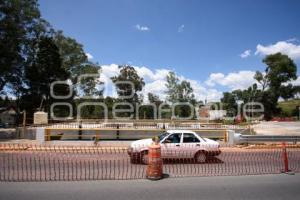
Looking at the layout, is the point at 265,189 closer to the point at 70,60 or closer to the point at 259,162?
the point at 259,162

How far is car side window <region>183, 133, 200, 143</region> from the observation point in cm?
1429

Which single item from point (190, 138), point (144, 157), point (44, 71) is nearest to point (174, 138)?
point (190, 138)

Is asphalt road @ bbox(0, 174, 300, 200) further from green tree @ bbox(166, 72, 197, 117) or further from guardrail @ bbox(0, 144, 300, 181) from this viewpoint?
green tree @ bbox(166, 72, 197, 117)

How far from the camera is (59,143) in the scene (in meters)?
19.9

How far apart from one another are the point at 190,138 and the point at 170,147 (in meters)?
1.10

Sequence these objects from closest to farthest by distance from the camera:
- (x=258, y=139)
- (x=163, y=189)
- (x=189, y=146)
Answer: (x=163, y=189) < (x=189, y=146) < (x=258, y=139)

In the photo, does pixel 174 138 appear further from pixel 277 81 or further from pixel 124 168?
pixel 277 81

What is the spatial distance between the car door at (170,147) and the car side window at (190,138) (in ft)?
0.81

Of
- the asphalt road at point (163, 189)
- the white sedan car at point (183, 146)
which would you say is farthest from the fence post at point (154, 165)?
the white sedan car at point (183, 146)

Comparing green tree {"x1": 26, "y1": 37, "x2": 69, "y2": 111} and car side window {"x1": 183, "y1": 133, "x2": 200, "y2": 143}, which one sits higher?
green tree {"x1": 26, "y1": 37, "x2": 69, "y2": 111}

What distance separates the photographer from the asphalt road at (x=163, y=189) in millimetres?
7914

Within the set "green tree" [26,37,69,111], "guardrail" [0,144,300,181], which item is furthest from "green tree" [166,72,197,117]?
"guardrail" [0,144,300,181]

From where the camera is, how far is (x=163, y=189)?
8.66 m

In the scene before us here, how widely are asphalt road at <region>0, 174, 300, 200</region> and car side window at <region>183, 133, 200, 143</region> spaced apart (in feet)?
13.8
